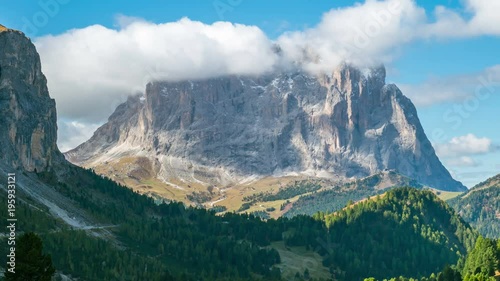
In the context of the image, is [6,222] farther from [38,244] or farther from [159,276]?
[38,244]

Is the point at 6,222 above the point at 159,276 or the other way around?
above

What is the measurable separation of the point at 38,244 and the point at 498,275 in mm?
140236

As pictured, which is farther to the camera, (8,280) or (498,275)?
(498,275)

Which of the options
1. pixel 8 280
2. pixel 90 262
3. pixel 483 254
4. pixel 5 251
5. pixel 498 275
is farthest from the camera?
pixel 90 262

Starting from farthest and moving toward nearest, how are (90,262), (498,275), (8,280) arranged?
1. (90,262)
2. (498,275)
3. (8,280)

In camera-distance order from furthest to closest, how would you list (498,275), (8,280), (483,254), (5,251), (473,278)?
(483,254) < (498,275) < (5,251) < (473,278) < (8,280)

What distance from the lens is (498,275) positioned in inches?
6575

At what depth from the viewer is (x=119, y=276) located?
193250 mm

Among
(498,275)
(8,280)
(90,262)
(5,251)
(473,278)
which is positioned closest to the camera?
(8,280)

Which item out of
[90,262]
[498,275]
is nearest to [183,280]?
[90,262]

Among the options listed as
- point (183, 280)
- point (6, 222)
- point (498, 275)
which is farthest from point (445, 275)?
point (6, 222)

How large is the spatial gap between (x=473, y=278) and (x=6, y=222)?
133 meters

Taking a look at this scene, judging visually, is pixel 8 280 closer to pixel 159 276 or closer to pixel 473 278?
pixel 473 278

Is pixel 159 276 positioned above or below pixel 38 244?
below
